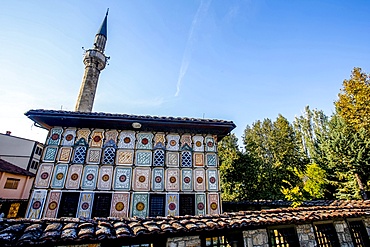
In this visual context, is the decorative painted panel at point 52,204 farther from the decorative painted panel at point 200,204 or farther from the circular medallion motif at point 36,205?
the decorative painted panel at point 200,204

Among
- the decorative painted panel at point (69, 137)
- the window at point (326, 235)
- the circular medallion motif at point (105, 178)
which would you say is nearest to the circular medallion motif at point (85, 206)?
the circular medallion motif at point (105, 178)

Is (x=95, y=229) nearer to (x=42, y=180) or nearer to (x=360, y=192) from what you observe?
(x=42, y=180)

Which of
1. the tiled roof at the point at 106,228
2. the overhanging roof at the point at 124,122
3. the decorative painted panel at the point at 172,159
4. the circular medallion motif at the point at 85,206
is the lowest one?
the tiled roof at the point at 106,228

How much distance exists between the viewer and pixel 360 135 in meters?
13.5

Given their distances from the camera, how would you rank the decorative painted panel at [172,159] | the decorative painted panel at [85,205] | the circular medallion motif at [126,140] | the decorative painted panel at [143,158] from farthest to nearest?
1. the circular medallion motif at [126,140]
2. the decorative painted panel at [172,159]
3. the decorative painted panel at [143,158]
4. the decorative painted panel at [85,205]

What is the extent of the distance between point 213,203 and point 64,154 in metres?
5.45

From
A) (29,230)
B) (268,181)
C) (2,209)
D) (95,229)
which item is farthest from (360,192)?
(2,209)

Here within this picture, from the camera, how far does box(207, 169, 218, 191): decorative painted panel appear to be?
289 inches

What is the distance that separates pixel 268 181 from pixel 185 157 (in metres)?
11.7

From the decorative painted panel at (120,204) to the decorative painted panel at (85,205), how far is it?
27.3 inches

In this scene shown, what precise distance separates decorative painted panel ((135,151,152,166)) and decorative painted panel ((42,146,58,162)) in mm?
2784

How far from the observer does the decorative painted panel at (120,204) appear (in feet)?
21.4

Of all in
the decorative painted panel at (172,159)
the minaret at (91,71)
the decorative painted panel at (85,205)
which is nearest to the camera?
the decorative painted panel at (85,205)

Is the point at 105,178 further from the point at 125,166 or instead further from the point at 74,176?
the point at 74,176
